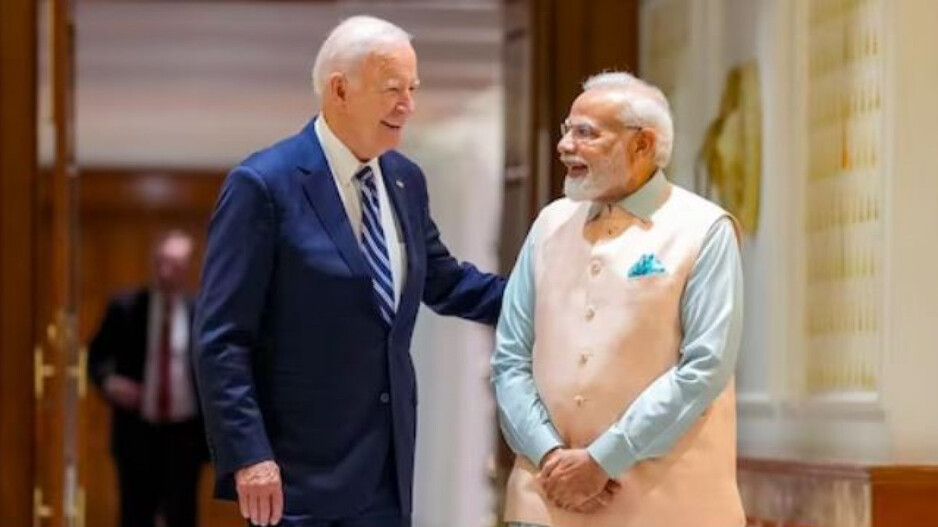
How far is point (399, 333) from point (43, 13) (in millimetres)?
2789

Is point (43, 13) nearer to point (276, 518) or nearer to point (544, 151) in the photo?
point (544, 151)

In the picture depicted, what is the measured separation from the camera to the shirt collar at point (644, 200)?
3789 millimetres

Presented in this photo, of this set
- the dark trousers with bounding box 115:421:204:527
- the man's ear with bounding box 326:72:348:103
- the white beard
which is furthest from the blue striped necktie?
the dark trousers with bounding box 115:421:204:527

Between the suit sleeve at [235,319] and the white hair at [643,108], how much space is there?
637mm

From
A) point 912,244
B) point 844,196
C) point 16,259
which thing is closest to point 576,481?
point 912,244

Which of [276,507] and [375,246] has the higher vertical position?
[375,246]

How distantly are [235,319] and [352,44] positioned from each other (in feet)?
1.69

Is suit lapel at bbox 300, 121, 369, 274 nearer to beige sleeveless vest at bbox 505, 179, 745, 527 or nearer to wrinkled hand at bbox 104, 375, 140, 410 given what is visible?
beige sleeveless vest at bbox 505, 179, 745, 527

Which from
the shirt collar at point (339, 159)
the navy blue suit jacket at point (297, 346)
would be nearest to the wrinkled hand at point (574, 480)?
the navy blue suit jacket at point (297, 346)

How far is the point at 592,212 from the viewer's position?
3.84 m

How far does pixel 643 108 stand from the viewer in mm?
3773

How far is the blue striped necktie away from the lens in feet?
12.3

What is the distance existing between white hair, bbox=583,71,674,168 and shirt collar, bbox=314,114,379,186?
1.44 ft

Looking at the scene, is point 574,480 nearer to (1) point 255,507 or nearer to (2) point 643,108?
(1) point 255,507
